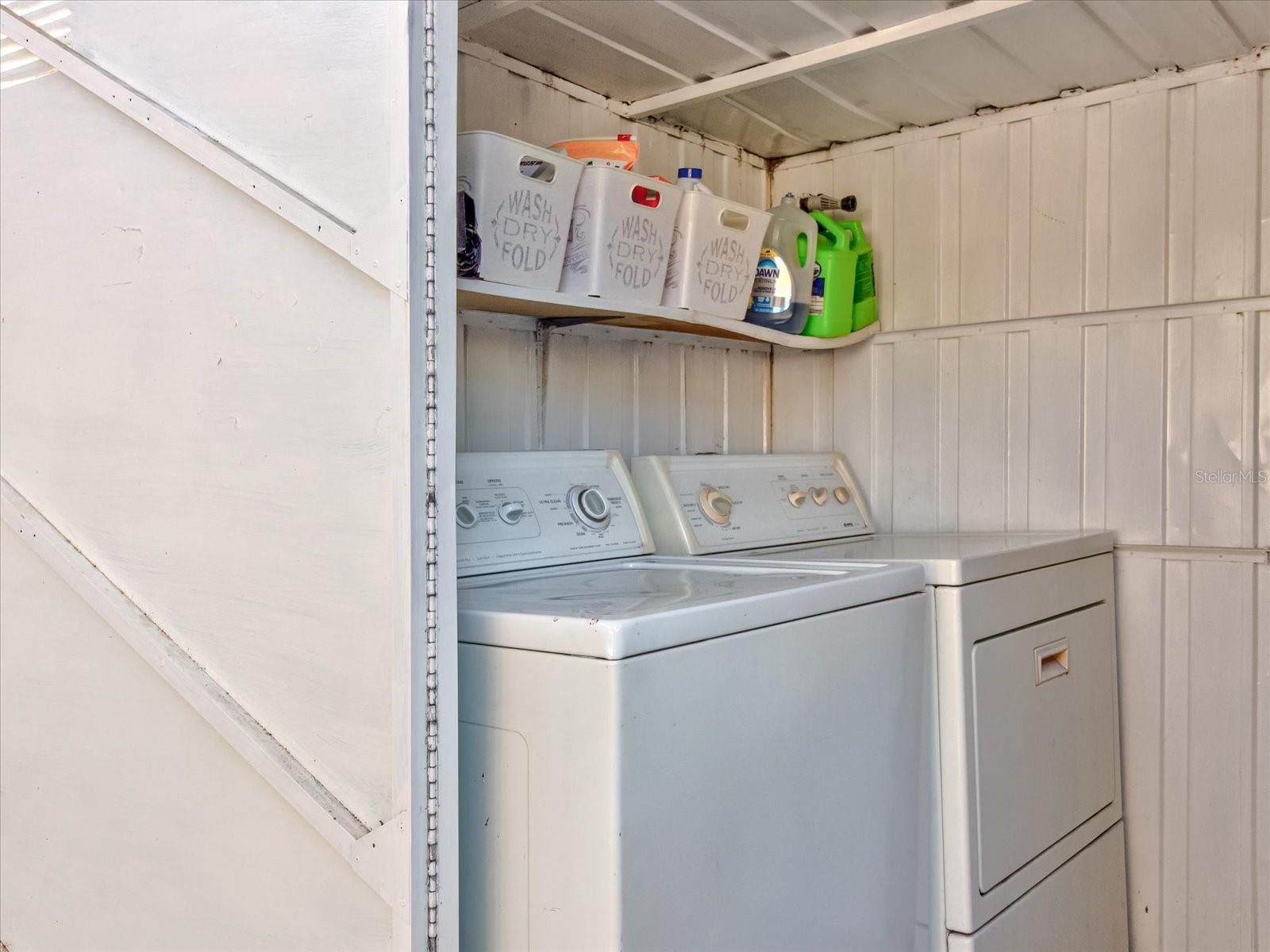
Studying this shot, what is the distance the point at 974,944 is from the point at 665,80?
215 centimetres

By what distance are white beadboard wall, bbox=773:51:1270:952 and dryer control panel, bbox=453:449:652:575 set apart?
1121mm

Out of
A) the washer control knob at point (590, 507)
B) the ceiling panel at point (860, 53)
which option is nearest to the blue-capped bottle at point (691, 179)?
the ceiling panel at point (860, 53)

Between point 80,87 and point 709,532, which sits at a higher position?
point 80,87

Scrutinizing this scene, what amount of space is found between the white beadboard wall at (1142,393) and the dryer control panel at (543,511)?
3.68 feet

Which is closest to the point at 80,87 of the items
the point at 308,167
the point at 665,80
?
the point at 308,167

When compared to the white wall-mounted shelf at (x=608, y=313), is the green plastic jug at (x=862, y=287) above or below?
above

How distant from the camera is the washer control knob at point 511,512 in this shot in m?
2.23

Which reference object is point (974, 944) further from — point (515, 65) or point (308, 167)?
point (515, 65)

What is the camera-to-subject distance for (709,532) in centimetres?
266

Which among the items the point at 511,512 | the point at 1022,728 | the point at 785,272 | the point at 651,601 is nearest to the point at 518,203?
the point at 511,512

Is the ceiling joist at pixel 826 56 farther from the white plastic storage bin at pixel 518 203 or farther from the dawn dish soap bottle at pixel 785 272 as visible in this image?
the white plastic storage bin at pixel 518 203

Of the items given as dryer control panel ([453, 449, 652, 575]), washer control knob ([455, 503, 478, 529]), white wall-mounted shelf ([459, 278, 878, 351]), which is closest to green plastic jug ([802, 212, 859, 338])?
white wall-mounted shelf ([459, 278, 878, 351])

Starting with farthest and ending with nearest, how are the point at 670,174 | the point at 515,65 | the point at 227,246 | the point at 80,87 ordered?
the point at 670,174 < the point at 515,65 < the point at 80,87 < the point at 227,246

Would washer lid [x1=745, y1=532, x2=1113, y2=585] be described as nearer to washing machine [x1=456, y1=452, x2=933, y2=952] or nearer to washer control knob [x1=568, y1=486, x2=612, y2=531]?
washing machine [x1=456, y1=452, x2=933, y2=952]
